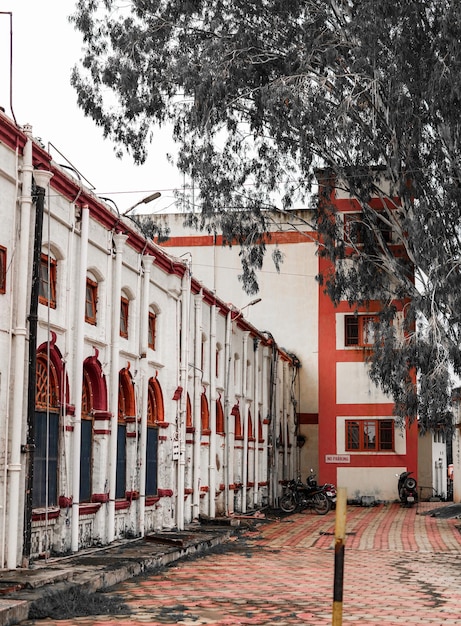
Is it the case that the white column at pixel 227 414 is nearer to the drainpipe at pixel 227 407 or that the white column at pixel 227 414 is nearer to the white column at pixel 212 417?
the drainpipe at pixel 227 407

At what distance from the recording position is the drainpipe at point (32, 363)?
12.1 metres

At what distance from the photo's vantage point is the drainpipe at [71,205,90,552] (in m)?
14.0

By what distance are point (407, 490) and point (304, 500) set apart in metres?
4.53

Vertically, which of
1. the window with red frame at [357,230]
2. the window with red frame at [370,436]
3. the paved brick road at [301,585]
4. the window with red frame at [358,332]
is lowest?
the paved brick road at [301,585]

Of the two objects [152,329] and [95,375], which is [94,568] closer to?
[95,375]

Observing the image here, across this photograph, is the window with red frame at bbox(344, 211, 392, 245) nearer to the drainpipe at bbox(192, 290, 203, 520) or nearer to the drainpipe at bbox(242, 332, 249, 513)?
the drainpipe at bbox(242, 332, 249, 513)

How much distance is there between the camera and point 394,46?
21141mm

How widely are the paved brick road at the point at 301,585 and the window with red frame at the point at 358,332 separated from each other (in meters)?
13.0

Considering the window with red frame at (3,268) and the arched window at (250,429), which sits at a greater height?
the window with red frame at (3,268)

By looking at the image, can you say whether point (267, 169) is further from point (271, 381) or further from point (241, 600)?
point (241, 600)

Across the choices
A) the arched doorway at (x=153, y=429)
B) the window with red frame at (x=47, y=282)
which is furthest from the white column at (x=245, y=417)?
the window with red frame at (x=47, y=282)

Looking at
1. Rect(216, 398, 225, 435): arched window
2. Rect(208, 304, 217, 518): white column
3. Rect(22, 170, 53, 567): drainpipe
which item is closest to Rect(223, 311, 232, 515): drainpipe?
Rect(216, 398, 225, 435): arched window

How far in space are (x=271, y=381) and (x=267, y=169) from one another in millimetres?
7830

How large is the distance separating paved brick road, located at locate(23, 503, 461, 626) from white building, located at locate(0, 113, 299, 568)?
1.70m
